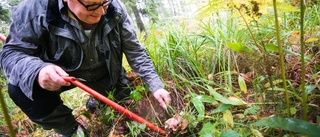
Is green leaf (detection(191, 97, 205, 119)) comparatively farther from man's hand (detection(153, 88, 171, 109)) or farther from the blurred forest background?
man's hand (detection(153, 88, 171, 109))

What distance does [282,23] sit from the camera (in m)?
2.41

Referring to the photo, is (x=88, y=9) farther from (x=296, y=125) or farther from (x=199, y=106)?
(x=296, y=125)

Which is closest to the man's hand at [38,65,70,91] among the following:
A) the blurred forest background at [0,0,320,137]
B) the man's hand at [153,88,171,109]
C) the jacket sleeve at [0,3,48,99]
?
the jacket sleeve at [0,3,48,99]

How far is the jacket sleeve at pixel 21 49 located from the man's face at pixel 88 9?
13.0 inches

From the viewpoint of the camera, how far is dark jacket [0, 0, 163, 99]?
1.83m

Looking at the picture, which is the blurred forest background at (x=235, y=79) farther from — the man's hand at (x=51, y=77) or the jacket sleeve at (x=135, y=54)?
the man's hand at (x=51, y=77)

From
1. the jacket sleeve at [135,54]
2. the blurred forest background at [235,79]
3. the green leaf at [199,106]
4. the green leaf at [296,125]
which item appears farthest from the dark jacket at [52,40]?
the green leaf at [296,125]

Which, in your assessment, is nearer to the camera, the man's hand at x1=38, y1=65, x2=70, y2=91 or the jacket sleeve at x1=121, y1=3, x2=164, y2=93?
the man's hand at x1=38, y1=65, x2=70, y2=91

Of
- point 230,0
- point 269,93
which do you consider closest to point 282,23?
point 269,93

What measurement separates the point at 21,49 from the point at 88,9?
70cm

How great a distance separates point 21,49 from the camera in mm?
1921

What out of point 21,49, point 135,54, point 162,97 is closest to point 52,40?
point 21,49

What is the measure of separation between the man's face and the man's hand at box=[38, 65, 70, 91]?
0.52 meters

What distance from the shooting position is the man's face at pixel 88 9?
1754 millimetres
